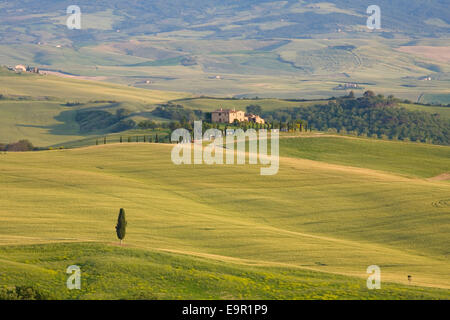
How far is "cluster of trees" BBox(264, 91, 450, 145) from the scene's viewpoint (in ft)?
547

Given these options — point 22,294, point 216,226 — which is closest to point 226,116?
point 216,226

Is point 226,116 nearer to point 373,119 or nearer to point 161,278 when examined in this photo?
point 373,119

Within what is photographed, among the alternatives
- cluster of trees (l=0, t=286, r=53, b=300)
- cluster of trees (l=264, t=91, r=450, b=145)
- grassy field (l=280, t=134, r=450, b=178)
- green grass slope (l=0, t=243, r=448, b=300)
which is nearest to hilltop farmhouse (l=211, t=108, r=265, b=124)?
grassy field (l=280, t=134, r=450, b=178)

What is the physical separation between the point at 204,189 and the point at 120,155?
2371 centimetres

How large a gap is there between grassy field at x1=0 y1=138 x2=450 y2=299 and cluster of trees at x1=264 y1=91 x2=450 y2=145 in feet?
201

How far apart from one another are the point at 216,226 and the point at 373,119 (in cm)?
12681

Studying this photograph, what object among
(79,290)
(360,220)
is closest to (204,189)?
(360,220)

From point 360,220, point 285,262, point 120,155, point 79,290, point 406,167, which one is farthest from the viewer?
point 406,167

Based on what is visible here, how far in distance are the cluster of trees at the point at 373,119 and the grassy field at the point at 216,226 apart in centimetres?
6140

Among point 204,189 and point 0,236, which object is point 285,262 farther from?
point 204,189

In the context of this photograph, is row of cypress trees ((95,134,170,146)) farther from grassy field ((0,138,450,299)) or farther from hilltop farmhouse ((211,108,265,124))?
hilltop farmhouse ((211,108,265,124))

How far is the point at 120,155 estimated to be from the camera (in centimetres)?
10100

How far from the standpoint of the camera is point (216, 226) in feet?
202

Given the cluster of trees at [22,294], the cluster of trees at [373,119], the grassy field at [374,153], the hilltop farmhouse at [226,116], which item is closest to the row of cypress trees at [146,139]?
the hilltop farmhouse at [226,116]
